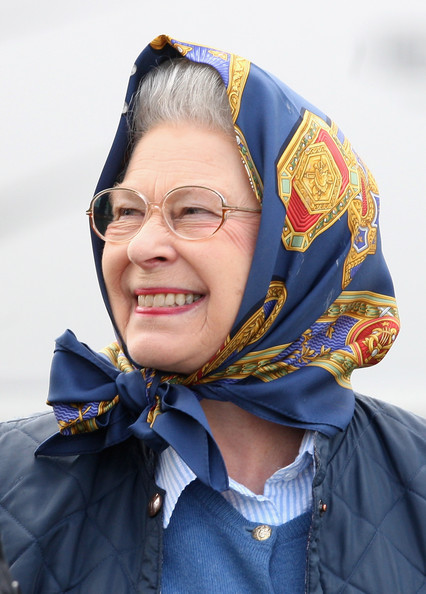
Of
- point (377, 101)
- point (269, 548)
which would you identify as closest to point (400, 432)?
point (269, 548)

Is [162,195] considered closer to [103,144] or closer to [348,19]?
[103,144]

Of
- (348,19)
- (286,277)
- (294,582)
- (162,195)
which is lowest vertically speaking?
(294,582)

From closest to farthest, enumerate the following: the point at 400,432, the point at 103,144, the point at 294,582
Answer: the point at 294,582 → the point at 400,432 → the point at 103,144

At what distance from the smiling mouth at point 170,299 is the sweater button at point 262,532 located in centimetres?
55

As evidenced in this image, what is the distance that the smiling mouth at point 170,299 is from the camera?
2174 millimetres

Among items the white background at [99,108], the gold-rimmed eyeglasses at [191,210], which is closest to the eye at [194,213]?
the gold-rimmed eyeglasses at [191,210]

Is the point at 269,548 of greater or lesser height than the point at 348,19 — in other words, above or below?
below

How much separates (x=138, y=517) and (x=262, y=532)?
0.29 m

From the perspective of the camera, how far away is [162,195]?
2.20 metres

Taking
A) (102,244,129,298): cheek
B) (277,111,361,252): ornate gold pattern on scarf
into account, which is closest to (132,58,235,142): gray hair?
(277,111,361,252): ornate gold pattern on scarf

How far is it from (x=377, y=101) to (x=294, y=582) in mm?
1900

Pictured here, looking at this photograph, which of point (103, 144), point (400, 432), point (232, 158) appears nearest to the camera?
point (232, 158)

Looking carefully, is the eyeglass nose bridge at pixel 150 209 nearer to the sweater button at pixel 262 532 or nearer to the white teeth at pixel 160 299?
the white teeth at pixel 160 299

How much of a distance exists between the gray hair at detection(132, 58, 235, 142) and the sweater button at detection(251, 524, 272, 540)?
0.94 meters
